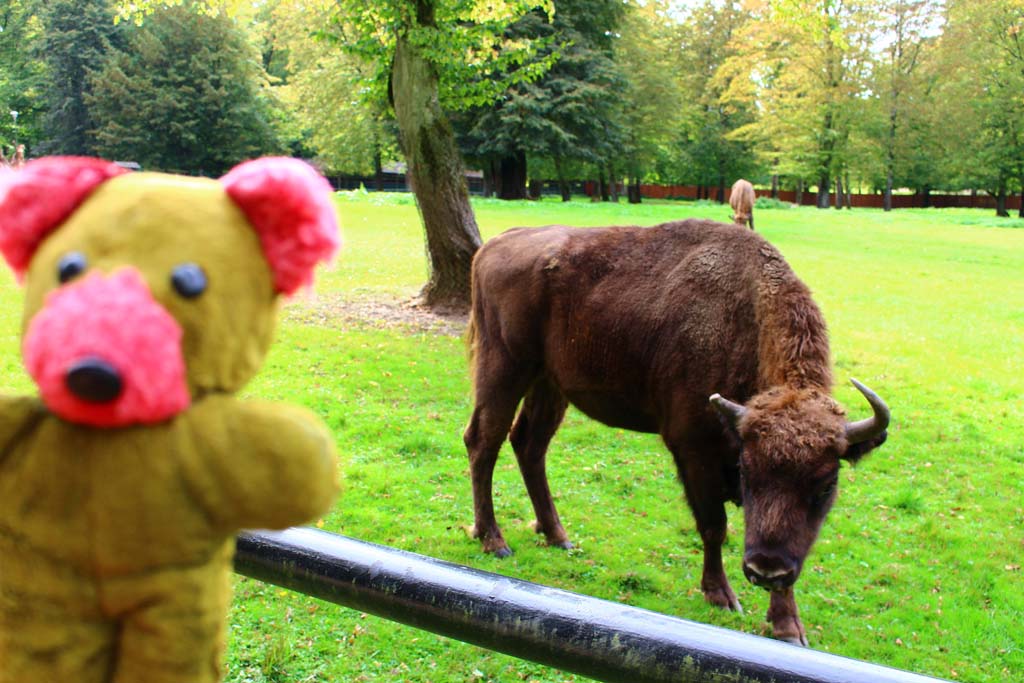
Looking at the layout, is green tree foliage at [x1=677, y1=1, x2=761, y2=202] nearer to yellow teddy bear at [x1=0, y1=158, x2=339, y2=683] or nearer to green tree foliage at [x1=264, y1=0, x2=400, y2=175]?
green tree foliage at [x1=264, y1=0, x2=400, y2=175]

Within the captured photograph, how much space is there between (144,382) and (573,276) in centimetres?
482

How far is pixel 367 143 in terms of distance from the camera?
170 feet

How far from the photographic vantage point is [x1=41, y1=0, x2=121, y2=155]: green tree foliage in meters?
49.8

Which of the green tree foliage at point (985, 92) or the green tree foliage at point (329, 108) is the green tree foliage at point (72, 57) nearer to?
the green tree foliage at point (329, 108)

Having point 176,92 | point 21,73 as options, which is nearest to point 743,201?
point 176,92

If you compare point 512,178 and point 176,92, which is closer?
point 512,178

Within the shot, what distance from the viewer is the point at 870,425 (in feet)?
14.0

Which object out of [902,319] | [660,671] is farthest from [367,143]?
[660,671]

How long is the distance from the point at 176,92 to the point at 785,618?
52.3 metres

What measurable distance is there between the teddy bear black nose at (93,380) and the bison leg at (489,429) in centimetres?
489

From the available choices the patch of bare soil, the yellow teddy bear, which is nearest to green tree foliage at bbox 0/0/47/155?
the patch of bare soil

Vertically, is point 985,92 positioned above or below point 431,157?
above

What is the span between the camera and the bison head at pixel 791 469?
13.8 feet

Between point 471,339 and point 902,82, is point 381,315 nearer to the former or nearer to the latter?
point 471,339
